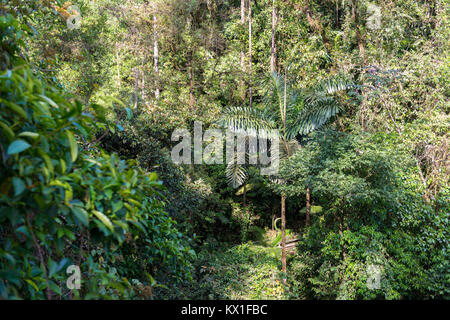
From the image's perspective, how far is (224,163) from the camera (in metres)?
8.88

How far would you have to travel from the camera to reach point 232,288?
4438 millimetres

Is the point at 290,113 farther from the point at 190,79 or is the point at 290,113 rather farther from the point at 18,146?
the point at 18,146

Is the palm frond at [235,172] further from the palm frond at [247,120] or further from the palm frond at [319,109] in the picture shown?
the palm frond at [319,109]

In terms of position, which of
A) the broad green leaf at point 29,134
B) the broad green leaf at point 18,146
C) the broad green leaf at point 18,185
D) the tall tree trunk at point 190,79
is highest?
the tall tree trunk at point 190,79

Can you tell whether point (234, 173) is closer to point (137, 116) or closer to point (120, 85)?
point (137, 116)

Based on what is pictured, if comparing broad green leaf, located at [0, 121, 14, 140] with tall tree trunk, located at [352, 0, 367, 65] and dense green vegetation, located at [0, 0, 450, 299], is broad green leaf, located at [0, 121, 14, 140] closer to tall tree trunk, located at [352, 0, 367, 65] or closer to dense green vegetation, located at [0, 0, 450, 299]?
dense green vegetation, located at [0, 0, 450, 299]

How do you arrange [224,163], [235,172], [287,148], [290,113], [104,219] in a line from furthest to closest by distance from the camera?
[224,163], [235,172], [290,113], [287,148], [104,219]

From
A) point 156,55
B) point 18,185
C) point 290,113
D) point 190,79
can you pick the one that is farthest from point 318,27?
point 18,185

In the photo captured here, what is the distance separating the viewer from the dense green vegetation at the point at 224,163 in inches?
46.4

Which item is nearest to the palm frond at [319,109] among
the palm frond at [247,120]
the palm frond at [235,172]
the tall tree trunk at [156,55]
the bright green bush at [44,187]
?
the palm frond at [247,120]

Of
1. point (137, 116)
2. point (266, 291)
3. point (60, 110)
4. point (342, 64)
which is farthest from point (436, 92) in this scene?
point (60, 110)

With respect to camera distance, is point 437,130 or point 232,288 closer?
point 232,288

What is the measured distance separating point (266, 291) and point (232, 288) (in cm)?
44

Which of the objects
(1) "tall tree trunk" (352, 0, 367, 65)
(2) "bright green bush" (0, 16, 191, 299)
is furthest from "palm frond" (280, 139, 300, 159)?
(2) "bright green bush" (0, 16, 191, 299)
